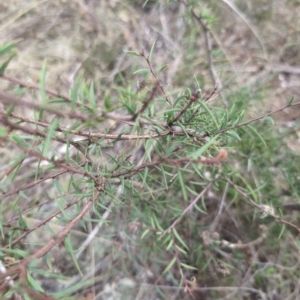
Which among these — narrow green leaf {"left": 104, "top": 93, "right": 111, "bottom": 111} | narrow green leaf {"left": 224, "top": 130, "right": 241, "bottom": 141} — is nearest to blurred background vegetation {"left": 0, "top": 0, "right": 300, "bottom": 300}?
narrow green leaf {"left": 224, "top": 130, "right": 241, "bottom": 141}

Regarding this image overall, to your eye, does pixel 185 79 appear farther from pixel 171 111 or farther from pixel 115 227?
pixel 171 111

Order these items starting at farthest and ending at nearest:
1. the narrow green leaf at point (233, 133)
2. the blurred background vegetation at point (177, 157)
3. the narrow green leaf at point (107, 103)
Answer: the blurred background vegetation at point (177, 157), the narrow green leaf at point (233, 133), the narrow green leaf at point (107, 103)

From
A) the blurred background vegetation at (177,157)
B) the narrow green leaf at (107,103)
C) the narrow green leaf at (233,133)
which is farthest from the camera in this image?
the blurred background vegetation at (177,157)

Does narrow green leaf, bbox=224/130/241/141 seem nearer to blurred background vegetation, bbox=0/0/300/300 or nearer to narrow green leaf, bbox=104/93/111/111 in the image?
blurred background vegetation, bbox=0/0/300/300

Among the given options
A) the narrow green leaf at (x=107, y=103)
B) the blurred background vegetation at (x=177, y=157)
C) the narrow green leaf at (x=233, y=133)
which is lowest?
the blurred background vegetation at (x=177, y=157)

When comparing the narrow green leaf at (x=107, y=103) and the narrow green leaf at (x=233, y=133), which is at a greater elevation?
the narrow green leaf at (x=107, y=103)

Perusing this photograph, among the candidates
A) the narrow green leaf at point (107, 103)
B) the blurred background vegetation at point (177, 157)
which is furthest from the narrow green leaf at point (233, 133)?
the narrow green leaf at point (107, 103)

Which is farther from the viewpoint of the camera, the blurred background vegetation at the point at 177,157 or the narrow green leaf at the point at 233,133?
the blurred background vegetation at the point at 177,157

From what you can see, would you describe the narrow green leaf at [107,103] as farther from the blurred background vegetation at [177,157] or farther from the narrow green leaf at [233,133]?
the narrow green leaf at [233,133]

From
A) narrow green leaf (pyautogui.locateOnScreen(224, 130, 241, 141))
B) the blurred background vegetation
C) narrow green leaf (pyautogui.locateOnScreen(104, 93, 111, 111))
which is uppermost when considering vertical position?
narrow green leaf (pyautogui.locateOnScreen(104, 93, 111, 111))
